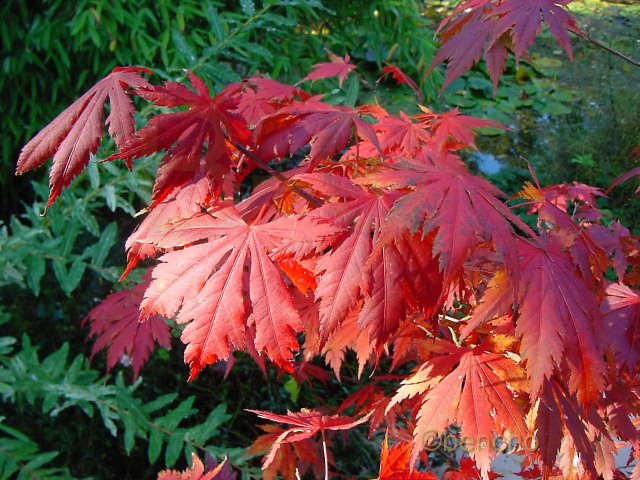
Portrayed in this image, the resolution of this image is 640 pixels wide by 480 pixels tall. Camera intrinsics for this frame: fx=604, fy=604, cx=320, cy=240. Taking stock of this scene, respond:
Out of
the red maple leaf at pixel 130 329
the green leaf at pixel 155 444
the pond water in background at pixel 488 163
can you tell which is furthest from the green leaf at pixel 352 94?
the green leaf at pixel 155 444

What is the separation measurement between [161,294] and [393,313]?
0.26m

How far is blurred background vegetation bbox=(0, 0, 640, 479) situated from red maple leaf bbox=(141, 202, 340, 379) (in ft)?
2.04

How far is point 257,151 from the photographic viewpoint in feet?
2.59

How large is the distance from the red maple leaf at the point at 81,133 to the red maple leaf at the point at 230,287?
0.13 metres

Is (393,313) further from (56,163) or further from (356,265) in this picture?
(56,163)

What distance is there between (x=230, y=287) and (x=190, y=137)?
0.19 metres

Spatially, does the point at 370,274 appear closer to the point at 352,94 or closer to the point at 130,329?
the point at 130,329

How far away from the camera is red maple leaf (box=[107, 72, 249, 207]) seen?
0.70 m

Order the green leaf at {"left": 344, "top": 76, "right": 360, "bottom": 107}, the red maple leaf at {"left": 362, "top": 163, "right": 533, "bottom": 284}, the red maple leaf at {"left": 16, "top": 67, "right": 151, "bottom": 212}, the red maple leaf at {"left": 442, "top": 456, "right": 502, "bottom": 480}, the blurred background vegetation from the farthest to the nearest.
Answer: the green leaf at {"left": 344, "top": 76, "right": 360, "bottom": 107}, the blurred background vegetation, the red maple leaf at {"left": 442, "top": 456, "right": 502, "bottom": 480}, the red maple leaf at {"left": 16, "top": 67, "right": 151, "bottom": 212}, the red maple leaf at {"left": 362, "top": 163, "right": 533, "bottom": 284}

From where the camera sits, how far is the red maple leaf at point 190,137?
705 millimetres

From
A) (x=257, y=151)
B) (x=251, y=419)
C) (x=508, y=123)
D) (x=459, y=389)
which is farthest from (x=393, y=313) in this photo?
(x=508, y=123)

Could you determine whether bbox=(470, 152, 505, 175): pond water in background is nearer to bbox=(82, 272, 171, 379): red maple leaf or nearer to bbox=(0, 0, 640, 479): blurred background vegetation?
bbox=(0, 0, 640, 479): blurred background vegetation

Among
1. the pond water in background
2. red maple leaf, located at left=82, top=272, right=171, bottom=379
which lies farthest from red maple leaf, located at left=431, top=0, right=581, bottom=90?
the pond water in background

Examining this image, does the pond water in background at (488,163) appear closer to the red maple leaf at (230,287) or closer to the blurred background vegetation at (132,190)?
the blurred background vegetation at (132,190)
